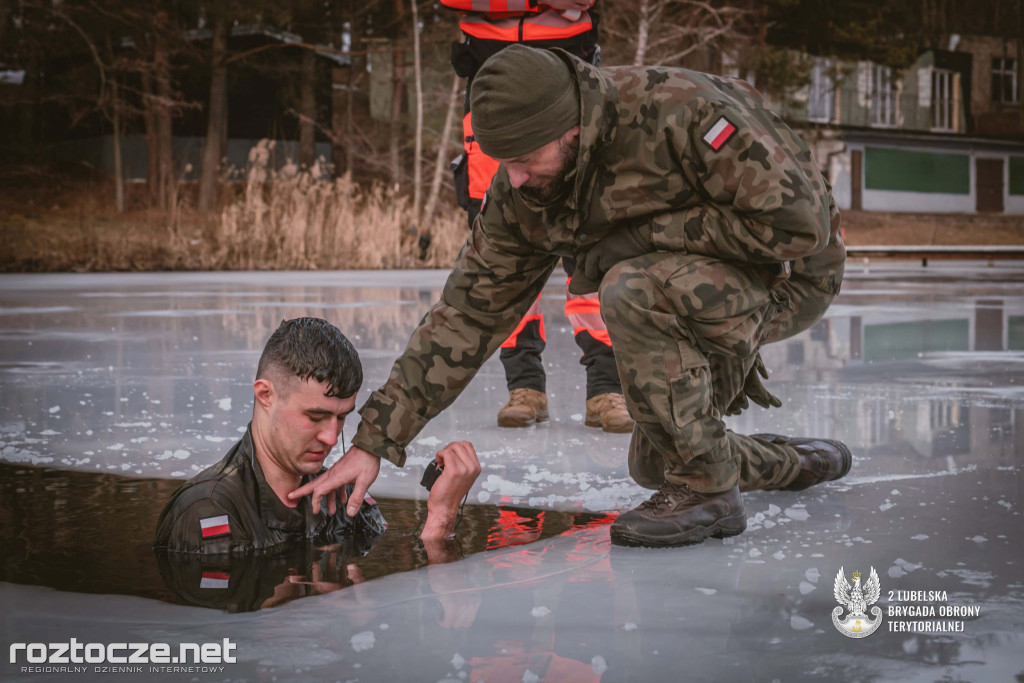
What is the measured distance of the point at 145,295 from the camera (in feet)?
31.6

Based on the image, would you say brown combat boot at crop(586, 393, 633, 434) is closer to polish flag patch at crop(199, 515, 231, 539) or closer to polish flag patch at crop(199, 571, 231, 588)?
polish flag patch at crop(199, 515, 231, 539)

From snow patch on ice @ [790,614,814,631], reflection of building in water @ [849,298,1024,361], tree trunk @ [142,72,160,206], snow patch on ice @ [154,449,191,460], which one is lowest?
snow patch on ice @ [790,614,814,631]

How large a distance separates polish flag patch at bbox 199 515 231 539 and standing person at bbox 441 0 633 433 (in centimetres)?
162

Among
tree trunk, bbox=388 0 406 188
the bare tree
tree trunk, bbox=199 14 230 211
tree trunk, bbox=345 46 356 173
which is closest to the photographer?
the bare tree

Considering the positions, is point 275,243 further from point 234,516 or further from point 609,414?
point 234,516

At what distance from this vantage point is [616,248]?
2.40 meters

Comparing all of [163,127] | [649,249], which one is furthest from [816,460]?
[163,127]

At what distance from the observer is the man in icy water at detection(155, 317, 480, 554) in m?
2.15

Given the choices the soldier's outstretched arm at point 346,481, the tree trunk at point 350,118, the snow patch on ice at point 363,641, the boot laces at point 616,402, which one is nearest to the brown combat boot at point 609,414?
the boot laces at point 616,402

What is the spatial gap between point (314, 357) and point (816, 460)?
4.14 feet

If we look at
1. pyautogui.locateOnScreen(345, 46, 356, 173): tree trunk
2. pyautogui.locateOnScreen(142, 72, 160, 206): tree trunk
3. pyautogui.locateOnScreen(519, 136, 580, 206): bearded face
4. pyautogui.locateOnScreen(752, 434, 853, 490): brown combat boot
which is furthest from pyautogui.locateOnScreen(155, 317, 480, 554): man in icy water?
pyautogui.locateOnScreen(142, 72, 160, 206): tree trunk

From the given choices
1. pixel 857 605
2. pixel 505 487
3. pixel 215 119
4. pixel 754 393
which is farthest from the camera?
pixel 215 119

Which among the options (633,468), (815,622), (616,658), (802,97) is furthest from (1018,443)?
→ (802,97)

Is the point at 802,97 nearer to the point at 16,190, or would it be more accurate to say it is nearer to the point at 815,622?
the point at 16,190
